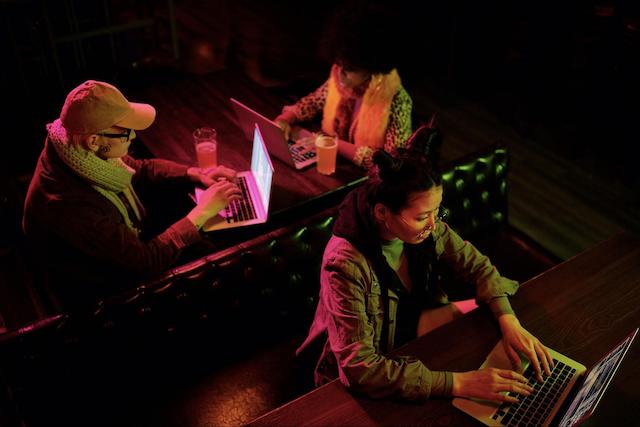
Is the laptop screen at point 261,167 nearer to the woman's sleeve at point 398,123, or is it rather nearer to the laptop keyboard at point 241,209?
the laptop keyboard at point 241,209

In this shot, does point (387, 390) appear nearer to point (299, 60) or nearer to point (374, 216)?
point (374, 216)

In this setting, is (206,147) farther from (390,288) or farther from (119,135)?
(390,288)

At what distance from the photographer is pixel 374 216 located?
1.77 metres

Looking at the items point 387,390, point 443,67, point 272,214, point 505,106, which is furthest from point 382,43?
point 443,67

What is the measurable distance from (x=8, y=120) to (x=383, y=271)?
251cm

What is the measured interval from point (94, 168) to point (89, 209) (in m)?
0.15

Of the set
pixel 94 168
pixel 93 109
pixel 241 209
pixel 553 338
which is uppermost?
pixel 93 109

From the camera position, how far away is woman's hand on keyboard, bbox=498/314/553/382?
177 cm

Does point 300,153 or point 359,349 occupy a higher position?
point 359,349

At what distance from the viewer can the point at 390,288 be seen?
189cm

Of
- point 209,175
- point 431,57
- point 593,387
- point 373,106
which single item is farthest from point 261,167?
point 431,57

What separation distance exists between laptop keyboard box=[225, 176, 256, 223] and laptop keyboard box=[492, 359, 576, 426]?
51.8 inches

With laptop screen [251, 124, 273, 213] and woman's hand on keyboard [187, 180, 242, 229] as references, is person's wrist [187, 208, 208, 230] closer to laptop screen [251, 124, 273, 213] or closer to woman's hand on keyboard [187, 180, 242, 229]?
woman's hand on keyboard [187, 180, 242, 229]

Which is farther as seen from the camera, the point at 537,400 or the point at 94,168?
the point at 94,168
